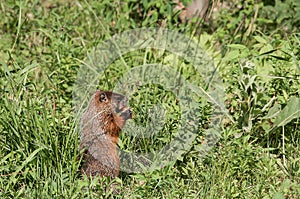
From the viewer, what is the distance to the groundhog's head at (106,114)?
3920 millimetres

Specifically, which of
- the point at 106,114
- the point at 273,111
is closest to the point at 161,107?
the point at 106,114

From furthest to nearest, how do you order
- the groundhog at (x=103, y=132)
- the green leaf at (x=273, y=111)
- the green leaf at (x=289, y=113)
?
the green leaf at (x=273, y=111), the green leaf at (x=289, y=113), the groundhog at (x=103, y=132)

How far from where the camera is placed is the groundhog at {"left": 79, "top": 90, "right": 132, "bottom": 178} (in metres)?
3.84

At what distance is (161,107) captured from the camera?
13.8 feet

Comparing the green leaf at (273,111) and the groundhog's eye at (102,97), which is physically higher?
the groundhog's eye at (102,97)

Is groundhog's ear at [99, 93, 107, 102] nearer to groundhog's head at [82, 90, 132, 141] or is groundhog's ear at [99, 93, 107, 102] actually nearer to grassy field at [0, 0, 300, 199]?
groundhog's head at [82, 90, 132, 141]

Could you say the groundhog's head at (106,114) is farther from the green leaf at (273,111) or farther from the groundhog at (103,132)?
the green leaf at (273,111)

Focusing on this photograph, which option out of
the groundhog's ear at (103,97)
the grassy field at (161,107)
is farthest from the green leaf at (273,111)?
the groundhog's ear at (103,97)

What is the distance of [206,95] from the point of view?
4289 mm

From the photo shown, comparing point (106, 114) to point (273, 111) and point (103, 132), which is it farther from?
point (273, 111)

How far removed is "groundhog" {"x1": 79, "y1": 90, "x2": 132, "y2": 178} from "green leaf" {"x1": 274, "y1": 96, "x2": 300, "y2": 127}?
1.02 meters

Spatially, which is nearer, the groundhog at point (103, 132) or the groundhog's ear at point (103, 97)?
the groundhog at point (103, 132)

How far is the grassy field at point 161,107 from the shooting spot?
3.72 meters

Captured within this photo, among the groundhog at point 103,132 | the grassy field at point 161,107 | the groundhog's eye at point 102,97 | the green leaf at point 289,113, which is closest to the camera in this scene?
the grassy field at point 161,107
